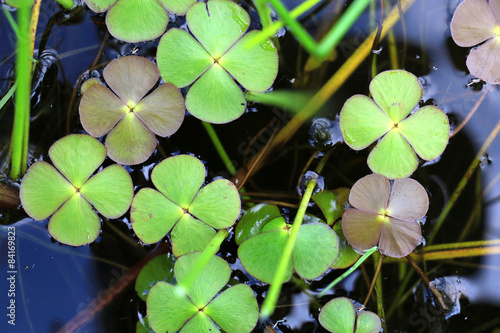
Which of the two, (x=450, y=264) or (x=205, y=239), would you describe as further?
(x=450, y=264)

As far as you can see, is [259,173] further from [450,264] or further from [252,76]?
[450,264]

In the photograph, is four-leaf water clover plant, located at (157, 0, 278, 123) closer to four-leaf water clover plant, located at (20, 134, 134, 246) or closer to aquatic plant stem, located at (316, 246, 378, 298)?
four-leaf water clover plant, located at (20, 134, 134, 246)

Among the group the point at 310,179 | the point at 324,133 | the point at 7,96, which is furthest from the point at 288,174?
the point at 7,96

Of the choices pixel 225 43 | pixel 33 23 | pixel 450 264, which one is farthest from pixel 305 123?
pixel 33 23

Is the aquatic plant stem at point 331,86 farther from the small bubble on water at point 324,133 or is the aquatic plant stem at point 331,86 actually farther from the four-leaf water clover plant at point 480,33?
the four-leaf water clover plant at point 480,33

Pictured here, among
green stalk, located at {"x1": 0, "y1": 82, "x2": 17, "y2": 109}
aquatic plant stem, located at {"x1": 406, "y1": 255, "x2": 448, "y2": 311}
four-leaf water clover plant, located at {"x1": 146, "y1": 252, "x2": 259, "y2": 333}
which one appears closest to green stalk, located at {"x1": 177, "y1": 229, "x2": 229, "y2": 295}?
→ four-leaf water clover plant, located at {"x1": 146, "y1": 252, "x2": 259, "y2": 333}

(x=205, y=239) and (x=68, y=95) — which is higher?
(x=68, y=95)

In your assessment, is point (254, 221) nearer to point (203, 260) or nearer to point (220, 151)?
point (220, 151)
